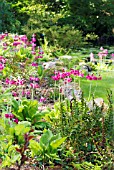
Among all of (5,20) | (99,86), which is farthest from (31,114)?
(5,20)

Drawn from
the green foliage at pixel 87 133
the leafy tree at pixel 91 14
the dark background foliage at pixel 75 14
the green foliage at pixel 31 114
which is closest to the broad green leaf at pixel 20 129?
the green foliage at pixel 87 133

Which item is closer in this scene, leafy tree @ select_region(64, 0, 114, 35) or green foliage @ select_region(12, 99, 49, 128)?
green foliage @ select_region(12, 99, 49, 128)

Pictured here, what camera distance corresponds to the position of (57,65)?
7977mm

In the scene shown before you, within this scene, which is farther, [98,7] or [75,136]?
[98,7]

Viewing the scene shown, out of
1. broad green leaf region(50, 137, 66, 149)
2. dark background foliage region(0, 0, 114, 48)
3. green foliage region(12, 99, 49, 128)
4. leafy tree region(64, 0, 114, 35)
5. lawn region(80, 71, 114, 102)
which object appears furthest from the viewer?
leafy tree region(64, 0, 114, 35)

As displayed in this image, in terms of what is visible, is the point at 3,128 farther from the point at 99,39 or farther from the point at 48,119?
the point at 99,39

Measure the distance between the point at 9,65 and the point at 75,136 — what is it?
318 centimetres

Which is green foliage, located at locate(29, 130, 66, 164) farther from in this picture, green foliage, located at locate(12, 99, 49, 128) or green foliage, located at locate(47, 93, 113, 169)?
green foliage, located at locate(12, 99, 49, 128)

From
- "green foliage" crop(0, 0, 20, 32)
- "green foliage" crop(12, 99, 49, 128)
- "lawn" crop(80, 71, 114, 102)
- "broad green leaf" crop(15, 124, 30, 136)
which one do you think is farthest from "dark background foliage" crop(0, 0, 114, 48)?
"broad green leaf" crop(15, 124, 30, 136)

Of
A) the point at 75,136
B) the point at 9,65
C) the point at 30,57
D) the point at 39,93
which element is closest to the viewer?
the point at 75,136

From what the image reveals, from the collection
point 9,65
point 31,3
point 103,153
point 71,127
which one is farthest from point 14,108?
point 31,3

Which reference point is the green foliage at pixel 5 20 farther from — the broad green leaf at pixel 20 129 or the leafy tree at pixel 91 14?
the broad green leaf at pixel 20 129

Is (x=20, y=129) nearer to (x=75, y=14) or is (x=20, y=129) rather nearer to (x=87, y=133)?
(x=87, y=133)

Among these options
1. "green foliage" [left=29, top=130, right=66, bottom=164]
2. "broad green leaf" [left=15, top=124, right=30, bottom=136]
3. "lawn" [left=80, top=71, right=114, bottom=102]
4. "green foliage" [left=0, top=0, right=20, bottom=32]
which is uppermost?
"green foliage" [left=0, top=0, right=20, bottom=32]
